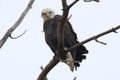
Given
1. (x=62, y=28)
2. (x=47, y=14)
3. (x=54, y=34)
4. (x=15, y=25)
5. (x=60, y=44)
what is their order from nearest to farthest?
(x=15, y=25) < (x=62, y=28) < (x=60, y=44) < (x=54, y=34) < (x=47, y=14)

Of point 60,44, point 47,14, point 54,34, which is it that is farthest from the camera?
point 47,14

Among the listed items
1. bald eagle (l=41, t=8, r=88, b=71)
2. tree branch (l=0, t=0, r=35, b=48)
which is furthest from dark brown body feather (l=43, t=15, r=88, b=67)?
tree branch (l=0, t=0, r=35, b=48)

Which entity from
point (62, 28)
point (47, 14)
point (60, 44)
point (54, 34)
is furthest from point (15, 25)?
point (47, 14)

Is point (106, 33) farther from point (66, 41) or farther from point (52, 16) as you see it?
point (52, 16)

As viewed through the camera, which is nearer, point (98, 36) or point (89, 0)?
point (89, 0)

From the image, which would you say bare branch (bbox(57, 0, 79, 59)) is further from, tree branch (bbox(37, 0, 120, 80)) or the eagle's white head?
the eagle's white head

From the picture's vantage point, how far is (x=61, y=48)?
455cm

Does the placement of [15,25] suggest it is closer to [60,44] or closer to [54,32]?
[60,44]

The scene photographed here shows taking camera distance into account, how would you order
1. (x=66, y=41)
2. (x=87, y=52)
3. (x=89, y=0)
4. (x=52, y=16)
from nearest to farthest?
(x=89, y=0)
(x=87, y=52)
(x=66, y=41)
(x=52, y=16)

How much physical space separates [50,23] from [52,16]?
0.39 metres

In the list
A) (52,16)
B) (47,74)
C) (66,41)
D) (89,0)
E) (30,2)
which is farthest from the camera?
(52,16)

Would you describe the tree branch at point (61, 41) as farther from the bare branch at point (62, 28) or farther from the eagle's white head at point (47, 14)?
the eagle's white head at point (47, 14)

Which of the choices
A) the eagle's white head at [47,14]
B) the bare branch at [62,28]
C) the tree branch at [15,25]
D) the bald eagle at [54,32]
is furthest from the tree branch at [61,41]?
the eagle's white head at [47,14]

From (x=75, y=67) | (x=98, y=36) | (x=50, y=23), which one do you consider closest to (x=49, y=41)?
(x=50, y=23)
